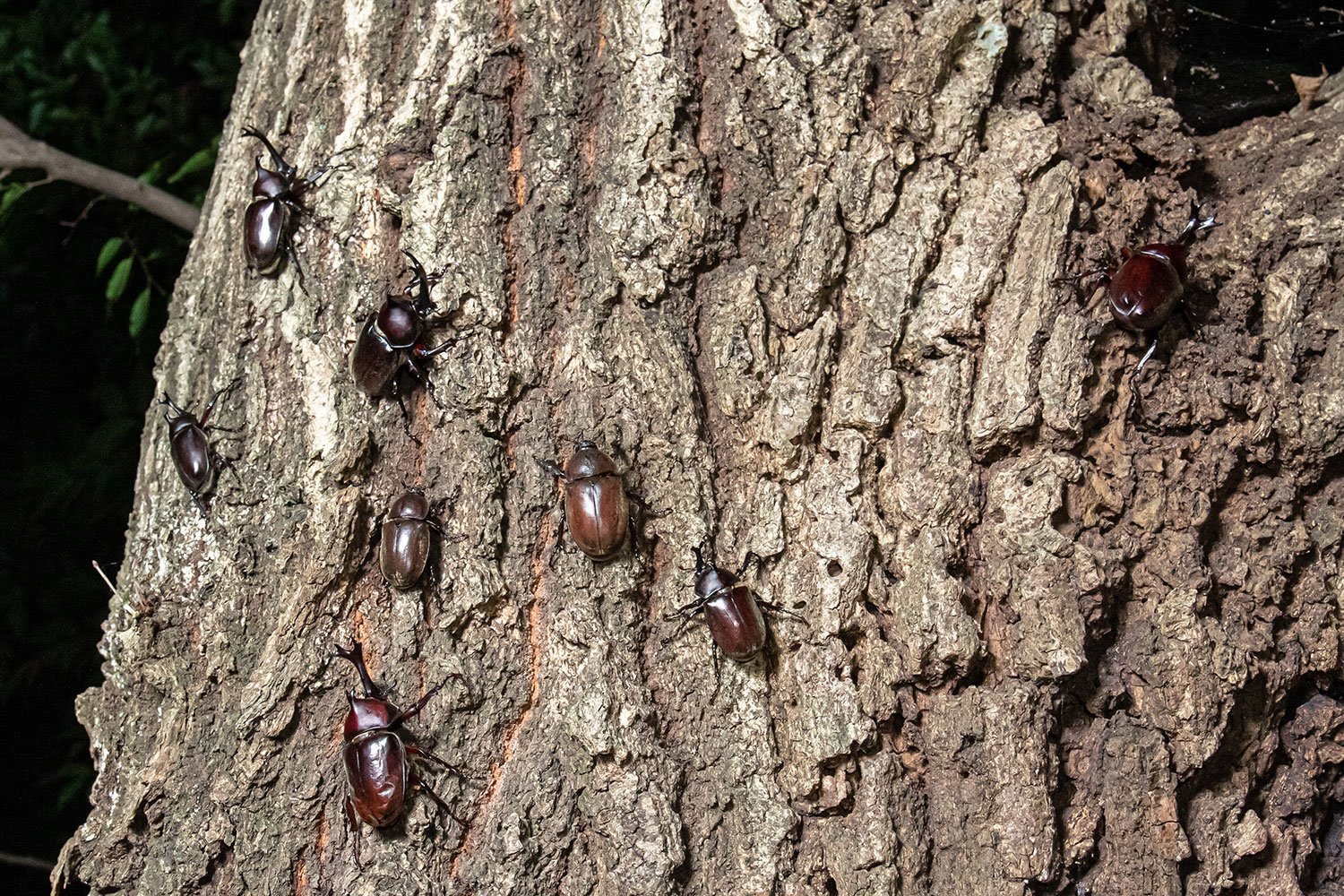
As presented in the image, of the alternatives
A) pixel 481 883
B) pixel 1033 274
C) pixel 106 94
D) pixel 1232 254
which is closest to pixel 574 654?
pixel 481 883

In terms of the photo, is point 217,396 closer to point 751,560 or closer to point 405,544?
point 405,544

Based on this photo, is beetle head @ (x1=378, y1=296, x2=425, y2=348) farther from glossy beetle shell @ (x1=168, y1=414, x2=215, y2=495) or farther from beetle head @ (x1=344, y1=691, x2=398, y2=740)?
beetle head @ (x1=344, y1=691, x2=398, y2=740)

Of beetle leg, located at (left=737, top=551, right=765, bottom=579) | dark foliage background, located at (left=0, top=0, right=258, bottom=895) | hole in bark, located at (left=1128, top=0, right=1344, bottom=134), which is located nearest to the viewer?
beetle leg, located at (left=737, top=551, right=765, bottom=579)

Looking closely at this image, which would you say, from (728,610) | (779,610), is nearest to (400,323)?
(728,610)

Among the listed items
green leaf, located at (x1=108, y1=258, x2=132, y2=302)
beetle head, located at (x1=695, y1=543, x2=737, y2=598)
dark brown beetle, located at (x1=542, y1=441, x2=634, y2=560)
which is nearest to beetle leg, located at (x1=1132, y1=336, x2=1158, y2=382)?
beetle head, located at (x1=695, y1=543, x2=737, y2=598)

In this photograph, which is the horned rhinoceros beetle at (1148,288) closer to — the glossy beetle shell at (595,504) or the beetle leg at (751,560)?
the beetle leg at (751,560)

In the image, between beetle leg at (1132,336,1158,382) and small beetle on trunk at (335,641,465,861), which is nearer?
small beetle on trunk at (335,641,465,861)
